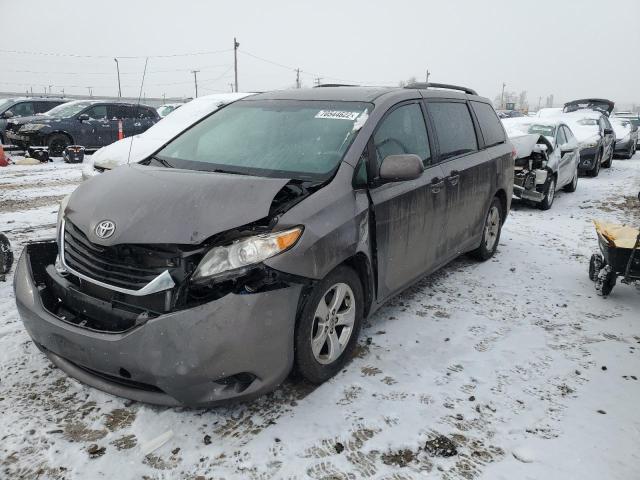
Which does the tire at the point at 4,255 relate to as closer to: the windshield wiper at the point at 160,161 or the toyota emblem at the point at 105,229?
the windshield wiper at the point at 160,161

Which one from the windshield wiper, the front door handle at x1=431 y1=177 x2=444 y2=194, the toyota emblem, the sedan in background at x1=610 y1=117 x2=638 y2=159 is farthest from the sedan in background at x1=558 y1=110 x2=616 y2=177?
the toyota emblem

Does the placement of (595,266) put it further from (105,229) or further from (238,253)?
(105,229)

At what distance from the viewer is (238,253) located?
2.41 meters

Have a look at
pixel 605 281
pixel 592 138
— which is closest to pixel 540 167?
pixel 605 281

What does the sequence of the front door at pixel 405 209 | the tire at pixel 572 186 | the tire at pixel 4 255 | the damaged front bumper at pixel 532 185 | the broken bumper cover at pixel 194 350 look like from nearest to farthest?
the broken bumper cover at pixel 194 350 < the front door at pixel 405 209 < the tire at pixel 4 255 < the damaged front bumper at pixel 532 185 < the tire at pixel 572 186

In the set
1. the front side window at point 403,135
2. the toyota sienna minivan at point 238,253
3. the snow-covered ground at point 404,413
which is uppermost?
the front side window at point 403,135

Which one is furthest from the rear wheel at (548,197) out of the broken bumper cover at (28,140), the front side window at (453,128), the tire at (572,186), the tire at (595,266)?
the broken bumper cover at (28,140)

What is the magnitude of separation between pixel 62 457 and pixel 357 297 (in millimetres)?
1788

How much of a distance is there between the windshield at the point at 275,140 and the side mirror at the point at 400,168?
0.29 metres

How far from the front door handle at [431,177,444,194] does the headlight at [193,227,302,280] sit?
1717 millimetres

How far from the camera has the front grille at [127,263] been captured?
7.72 feet

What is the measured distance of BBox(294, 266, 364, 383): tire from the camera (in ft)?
8.64

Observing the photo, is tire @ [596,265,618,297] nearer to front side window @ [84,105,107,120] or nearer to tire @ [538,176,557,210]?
tire @ [538,176,557,210]

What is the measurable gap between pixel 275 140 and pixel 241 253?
1.22m
